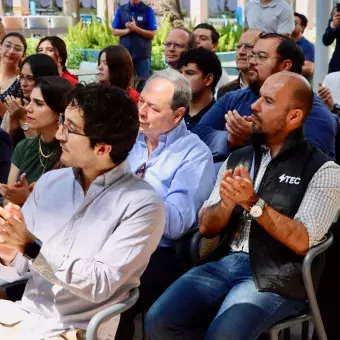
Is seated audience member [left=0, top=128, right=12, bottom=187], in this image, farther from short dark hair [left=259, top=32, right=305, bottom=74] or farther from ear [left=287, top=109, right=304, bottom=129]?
ear [left=287, top=109, right=304, bottom=129]

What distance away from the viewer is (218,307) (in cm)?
362

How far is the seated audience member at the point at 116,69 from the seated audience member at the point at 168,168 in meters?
1.73

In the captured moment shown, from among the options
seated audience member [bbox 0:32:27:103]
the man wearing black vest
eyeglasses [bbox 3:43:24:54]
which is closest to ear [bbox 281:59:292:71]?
seated audience member [bbox 0:32:27:103]

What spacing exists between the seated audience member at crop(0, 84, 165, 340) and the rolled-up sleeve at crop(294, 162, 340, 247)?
76 centimetres

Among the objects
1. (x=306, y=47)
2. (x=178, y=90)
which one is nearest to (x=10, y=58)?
(x=178, y=90)

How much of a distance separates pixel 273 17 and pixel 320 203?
5.18 metres

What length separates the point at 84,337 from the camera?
120 inches

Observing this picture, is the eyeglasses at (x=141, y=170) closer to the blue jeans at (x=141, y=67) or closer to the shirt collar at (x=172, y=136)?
the shirt collar at (x=172, y=136)

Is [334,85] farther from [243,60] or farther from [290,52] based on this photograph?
[290,52]

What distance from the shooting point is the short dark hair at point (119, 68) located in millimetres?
6145

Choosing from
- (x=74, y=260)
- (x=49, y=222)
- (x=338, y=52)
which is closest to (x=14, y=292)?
(x=49, y=222)

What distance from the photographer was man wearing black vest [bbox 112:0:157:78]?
1148 cm

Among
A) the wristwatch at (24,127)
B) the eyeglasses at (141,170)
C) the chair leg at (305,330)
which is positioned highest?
the eyeglasses at (141,170)

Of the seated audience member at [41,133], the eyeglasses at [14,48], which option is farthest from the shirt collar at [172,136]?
the eyeglasses at [14,48]
